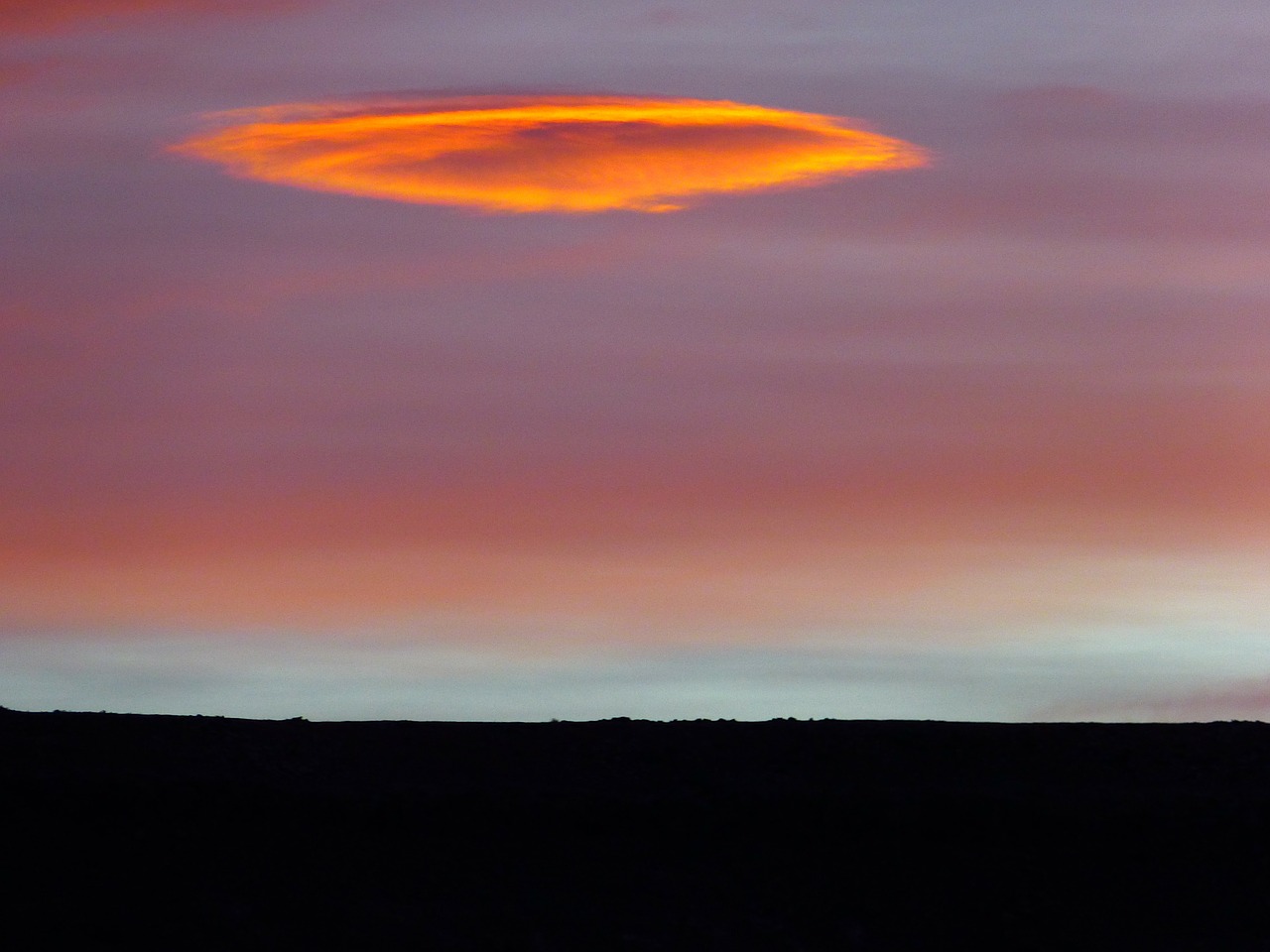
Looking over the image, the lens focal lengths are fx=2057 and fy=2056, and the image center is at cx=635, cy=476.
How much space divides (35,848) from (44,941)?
2.04 meters

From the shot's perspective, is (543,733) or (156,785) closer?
(156,785)

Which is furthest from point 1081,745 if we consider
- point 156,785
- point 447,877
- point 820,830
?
point 156,785

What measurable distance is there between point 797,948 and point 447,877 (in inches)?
186

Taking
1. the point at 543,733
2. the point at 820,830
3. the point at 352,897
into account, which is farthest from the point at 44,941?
the point at 820,830

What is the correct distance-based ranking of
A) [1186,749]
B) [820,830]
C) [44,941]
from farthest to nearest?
[1186,749] → [820,830] → [44,941]

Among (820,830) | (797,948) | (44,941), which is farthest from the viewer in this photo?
(820,830)

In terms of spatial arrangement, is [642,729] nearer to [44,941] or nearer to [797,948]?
[797,948]

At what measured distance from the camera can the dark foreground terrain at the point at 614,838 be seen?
2664cm

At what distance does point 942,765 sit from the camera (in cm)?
3000

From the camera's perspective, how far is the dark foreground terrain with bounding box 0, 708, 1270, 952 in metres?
26.6

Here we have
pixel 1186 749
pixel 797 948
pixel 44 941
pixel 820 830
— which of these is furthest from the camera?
pixel 1186 749

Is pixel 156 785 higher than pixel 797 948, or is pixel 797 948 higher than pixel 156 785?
pixel 156 785

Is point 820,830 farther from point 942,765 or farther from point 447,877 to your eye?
point 447,877

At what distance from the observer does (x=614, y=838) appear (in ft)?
92.2
